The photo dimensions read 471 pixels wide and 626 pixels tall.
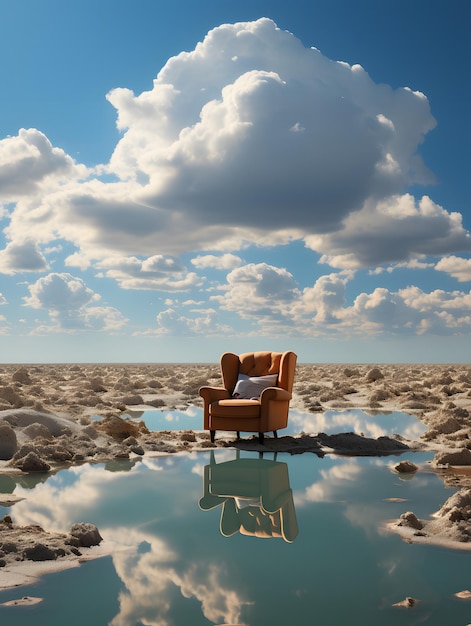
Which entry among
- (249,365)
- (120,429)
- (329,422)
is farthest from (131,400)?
(120,429)

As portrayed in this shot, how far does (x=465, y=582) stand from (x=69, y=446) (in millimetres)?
6173

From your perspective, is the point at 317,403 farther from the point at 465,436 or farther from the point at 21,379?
the point at 21,379

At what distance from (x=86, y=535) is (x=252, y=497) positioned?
1.92 metres

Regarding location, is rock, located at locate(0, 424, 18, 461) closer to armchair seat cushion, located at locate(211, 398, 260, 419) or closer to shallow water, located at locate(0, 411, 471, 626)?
shallow water, located at locate(0, 411, 471, 626)

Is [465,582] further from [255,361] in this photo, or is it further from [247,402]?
[255,361]

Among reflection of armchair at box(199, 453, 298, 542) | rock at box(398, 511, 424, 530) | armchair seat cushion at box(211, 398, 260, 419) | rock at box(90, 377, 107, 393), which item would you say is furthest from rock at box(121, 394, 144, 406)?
rock at box(398, 511, 424, 530)

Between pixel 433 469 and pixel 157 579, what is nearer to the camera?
pixel 157 579

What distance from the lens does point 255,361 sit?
10484mm

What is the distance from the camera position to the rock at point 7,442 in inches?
312

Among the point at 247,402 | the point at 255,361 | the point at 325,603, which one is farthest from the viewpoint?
the point at 255,361

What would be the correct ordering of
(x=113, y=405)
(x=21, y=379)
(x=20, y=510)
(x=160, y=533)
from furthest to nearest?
(x=21, y=379) → (x=113, y=405) → (x=20, y=510) → (x=160, y=533)

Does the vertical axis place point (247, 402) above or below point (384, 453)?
above

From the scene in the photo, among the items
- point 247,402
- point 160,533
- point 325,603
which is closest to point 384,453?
point 247,402

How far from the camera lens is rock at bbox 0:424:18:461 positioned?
7.93 metres
